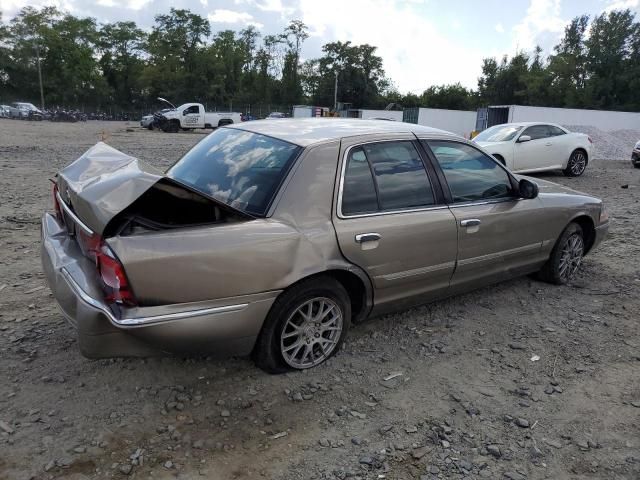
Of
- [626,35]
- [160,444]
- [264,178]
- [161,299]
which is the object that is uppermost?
[626,35]

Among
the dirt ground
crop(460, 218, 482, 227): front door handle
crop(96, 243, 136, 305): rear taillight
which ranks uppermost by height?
crop(460, 218, 482, 227): front door handle

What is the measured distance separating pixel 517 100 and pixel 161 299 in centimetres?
7432

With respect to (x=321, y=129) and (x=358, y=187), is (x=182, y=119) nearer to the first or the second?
(x=321, y=129)

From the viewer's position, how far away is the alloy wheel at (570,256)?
506 cm

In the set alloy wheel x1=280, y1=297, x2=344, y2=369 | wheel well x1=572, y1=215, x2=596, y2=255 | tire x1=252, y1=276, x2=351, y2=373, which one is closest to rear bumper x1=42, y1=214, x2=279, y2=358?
tire x1=252, y1=276, x2=351, y2=373

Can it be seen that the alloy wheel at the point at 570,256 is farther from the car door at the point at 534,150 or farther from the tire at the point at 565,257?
the car door at the point at 534,150

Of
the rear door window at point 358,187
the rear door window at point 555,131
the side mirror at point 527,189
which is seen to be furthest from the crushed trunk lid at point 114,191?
the rear door window at point 555,131

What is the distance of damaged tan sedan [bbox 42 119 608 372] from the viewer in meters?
2.69

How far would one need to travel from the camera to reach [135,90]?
78250mm

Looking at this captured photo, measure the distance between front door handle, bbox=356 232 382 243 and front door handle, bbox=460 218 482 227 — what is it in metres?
0.84

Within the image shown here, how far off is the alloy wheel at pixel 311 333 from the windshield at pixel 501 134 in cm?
1087

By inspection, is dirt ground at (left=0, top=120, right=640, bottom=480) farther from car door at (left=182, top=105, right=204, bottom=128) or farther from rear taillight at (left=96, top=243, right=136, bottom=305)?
car door at (left=182, top=105, right=204, bottom=128)

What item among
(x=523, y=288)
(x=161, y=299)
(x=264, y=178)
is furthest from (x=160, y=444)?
(x=523, y=288)

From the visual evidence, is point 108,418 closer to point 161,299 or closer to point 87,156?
point 161,299
